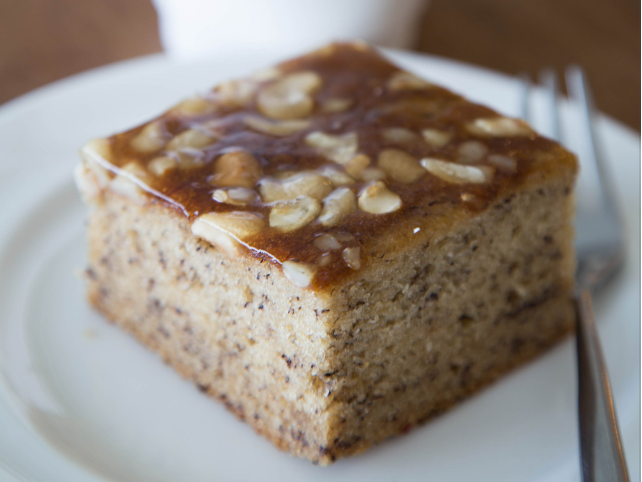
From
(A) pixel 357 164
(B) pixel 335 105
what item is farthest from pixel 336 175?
(B) pixel 335 105

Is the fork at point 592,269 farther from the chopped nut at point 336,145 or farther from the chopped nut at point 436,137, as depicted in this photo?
the chopped nut at point 336,145

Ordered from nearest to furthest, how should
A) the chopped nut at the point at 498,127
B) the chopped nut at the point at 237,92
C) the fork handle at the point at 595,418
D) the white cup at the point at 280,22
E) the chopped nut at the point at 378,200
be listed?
the fork handle at the point at 595,418 < the chopped nut at the point at 378,200 < the chopped nut at the point at 498,127 < the chopped nut at the point at 237,92 < the white cup at the point at 280,22

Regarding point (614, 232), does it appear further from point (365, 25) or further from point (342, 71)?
point (365, 25)

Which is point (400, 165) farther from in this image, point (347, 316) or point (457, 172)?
point (347, 316)

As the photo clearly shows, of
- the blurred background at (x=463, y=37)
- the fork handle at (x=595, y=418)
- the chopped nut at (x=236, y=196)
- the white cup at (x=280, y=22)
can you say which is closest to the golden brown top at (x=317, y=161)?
the chopped nut at (x=236, y=196)

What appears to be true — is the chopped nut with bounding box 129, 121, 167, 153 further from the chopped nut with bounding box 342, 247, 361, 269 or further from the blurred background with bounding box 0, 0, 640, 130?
the blurred background with bounding box 0, 0, 640, 130
